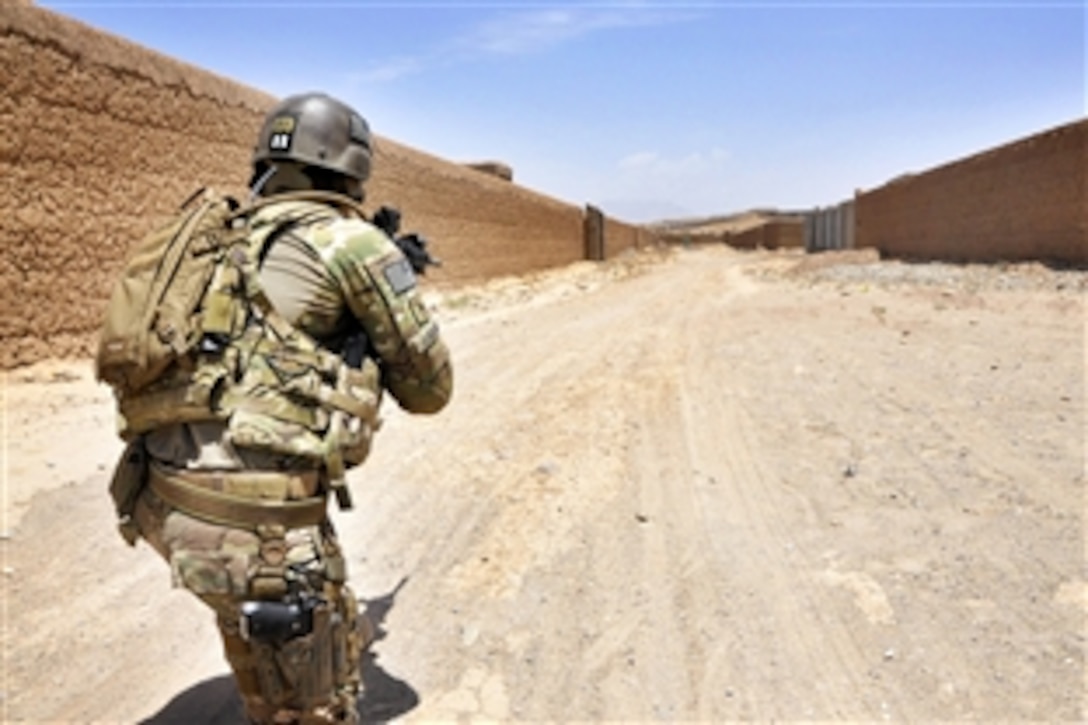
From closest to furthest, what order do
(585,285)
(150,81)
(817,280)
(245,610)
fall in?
1. (245,610)
2. (150,81)
3. (817,280)
4. (585,285)

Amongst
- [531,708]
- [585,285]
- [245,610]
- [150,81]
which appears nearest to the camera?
[245,610]

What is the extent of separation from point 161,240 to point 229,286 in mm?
190

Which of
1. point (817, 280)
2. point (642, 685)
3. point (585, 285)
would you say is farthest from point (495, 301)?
point (642, 685)

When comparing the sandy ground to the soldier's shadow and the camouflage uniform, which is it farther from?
the camouflage uniform

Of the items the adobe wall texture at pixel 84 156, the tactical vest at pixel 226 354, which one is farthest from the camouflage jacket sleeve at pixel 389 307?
the adobe wall texture at pixel 84 156

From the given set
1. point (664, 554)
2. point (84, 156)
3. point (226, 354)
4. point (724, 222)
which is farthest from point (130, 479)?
point (724, 222)

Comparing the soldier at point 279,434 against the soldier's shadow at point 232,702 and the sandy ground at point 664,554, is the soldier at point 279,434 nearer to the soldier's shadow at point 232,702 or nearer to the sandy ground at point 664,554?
the soldier's shadow at point 232,702

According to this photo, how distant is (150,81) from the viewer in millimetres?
9016

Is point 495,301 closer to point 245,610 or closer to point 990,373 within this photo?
point 990,373

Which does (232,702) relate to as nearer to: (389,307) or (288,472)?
(288,472)

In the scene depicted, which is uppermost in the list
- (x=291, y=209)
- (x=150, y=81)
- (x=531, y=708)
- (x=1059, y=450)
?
(x=150, y=81)

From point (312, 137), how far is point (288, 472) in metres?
0.79

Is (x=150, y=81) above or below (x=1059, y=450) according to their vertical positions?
above

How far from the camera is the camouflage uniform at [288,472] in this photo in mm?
1787
